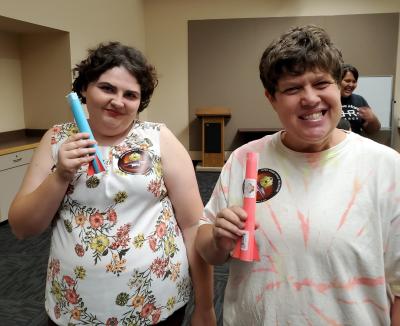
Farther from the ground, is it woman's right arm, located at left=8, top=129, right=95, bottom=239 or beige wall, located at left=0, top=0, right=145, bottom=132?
beige wall, located at left=0, top=0, right=145, bottom=132

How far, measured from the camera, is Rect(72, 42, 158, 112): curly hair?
1.05 meters

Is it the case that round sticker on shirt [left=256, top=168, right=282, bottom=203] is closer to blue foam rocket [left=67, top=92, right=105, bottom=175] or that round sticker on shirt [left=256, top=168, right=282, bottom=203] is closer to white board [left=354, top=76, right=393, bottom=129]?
blue foam rocket [left=67, top=92, right=105, bottom=175]

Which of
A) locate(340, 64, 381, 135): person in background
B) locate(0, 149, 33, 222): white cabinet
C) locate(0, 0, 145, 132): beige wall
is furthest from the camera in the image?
locate(0, 0, 145, 132): beige wall

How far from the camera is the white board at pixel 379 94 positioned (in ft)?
19.5

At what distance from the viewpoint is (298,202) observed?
0.83m

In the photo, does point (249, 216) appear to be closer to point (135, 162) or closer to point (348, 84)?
point (135, 162)

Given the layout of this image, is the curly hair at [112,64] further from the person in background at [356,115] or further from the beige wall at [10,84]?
the beige wall at [10,84]

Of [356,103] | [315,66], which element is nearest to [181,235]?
[315,66]

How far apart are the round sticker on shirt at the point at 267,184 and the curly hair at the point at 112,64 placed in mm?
470

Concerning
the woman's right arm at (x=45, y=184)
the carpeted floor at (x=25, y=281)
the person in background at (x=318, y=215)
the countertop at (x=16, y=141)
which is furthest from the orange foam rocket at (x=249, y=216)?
the countertop at (x=16, y=141)

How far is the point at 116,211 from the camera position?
3.21 ft

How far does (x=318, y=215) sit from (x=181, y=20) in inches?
240

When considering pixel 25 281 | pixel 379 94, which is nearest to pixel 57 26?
pixel 25 281

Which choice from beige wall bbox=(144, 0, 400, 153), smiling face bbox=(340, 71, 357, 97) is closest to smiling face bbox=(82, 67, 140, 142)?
smiling face bbox=(340, 71, 357, 97)
